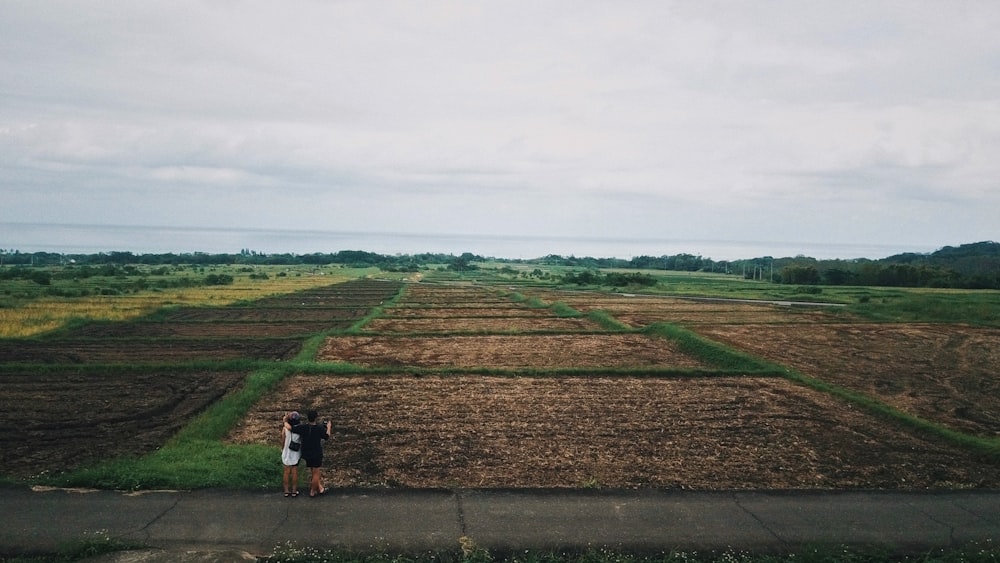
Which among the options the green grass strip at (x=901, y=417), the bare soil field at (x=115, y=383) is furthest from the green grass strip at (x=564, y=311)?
the green grass strip at (x=901, y=417)

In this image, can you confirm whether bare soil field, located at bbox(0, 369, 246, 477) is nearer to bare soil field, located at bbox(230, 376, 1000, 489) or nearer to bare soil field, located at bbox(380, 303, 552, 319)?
bare soil field, located at bbox(230, 376, 1000, 489)

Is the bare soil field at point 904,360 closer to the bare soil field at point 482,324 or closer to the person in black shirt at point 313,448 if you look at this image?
the bare soil field at point 482,324

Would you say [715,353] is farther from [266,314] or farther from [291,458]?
[266,314]

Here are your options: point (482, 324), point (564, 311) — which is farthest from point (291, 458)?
point (564, 311)

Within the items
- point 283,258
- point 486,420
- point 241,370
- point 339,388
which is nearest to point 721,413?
point 486,420

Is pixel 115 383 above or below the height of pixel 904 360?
below

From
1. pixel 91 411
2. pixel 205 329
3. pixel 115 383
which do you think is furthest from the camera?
pixel 205 329
